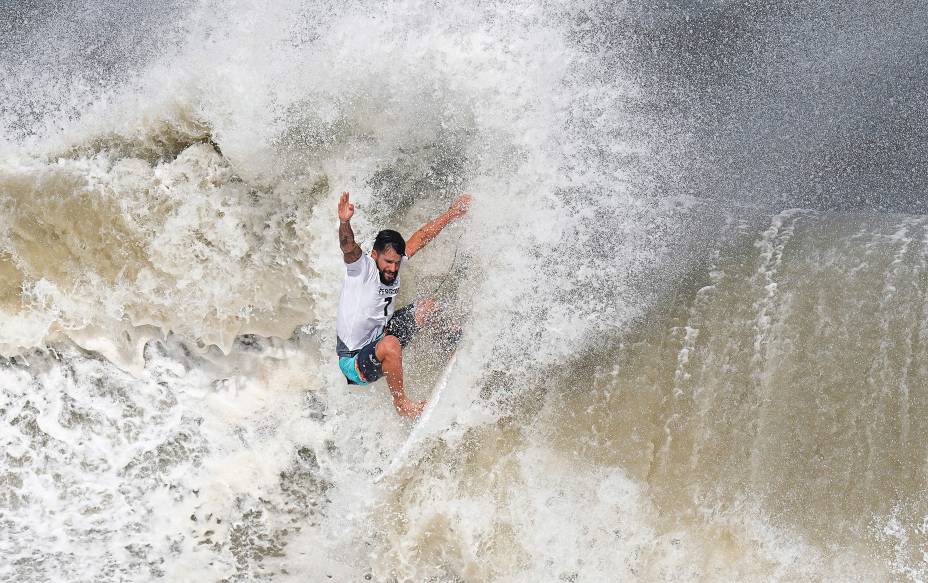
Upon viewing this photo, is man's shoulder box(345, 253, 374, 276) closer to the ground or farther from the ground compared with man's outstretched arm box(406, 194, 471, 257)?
farther from the ground

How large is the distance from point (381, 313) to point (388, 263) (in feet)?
1.08

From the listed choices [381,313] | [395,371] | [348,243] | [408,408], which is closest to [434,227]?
[381,313]

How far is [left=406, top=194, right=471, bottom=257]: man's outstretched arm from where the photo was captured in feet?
12.6

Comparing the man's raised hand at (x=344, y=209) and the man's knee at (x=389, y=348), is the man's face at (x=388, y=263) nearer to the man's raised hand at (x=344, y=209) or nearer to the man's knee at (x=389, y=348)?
the man's knee at (x=389, y=348)

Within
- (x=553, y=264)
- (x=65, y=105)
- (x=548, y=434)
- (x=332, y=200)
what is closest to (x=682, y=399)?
(x=548, y=434)

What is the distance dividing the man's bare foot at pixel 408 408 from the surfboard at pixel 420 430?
54 mm

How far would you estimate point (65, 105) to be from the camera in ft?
15.0

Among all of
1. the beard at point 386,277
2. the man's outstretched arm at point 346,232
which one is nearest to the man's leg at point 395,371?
the beard at point 386,277

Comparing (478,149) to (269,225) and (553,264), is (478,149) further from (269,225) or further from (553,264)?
(269,225)

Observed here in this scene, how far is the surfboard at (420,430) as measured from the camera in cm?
411

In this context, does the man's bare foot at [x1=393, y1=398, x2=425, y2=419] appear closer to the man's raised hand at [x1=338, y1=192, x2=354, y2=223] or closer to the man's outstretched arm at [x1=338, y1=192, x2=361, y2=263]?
the man's outstretched arm at [x1=338, y1=192, x2=361, y2=263]

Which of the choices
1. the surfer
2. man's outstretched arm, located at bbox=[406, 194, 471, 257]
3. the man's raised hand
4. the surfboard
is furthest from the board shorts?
the man's raised hand

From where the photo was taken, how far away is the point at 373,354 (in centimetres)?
382

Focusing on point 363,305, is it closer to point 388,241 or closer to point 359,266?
point 359,266
